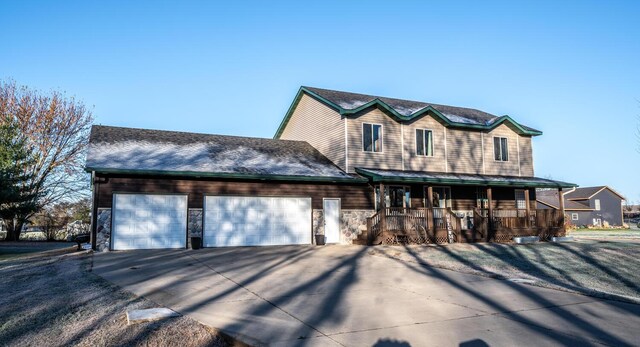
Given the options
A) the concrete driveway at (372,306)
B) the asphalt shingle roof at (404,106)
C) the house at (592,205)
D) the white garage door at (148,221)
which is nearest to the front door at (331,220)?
the asphalt shingle roof at (404,106)

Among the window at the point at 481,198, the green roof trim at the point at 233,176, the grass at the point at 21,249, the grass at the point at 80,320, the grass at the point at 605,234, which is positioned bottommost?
the grass at the point at 605,234

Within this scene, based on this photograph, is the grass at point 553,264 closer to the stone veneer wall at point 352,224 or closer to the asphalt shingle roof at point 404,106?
the stone veneer wall at point 352,224

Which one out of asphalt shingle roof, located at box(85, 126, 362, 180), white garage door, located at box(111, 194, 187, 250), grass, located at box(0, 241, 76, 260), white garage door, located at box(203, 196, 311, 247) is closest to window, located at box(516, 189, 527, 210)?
asphalt shingle roof, located at box(85, 126, 362, 180)

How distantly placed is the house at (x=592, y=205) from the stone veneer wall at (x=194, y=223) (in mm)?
54544

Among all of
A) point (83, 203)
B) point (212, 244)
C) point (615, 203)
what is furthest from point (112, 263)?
point (615, 203)

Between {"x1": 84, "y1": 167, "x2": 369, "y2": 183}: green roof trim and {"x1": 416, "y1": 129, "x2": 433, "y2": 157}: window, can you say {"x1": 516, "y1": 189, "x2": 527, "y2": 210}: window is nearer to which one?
{"x1": 416, "y1": 129, "x2": 433, "y2": 157}: window

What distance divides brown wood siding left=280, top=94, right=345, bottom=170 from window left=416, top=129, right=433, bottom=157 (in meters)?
4.00

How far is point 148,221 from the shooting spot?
16.8m

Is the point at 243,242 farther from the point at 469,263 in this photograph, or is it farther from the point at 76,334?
the point at 76,334

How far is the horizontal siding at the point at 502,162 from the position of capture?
79.4 feet

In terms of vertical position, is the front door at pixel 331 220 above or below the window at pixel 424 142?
below

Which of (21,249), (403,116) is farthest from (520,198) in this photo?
(21,249)

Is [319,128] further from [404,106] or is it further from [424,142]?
[424,142]

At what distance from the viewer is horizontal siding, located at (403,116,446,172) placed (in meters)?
22.1
